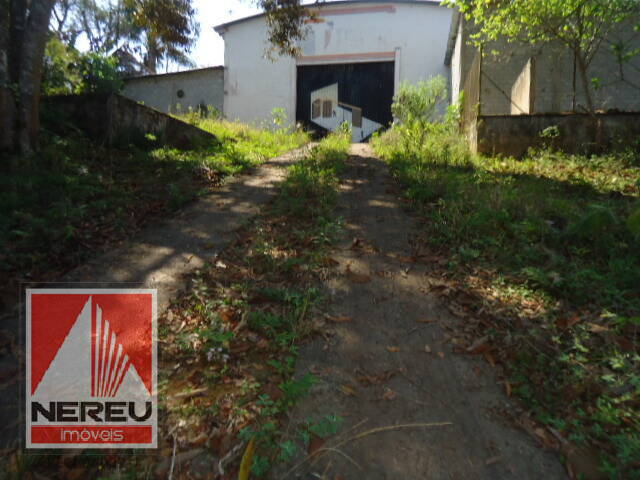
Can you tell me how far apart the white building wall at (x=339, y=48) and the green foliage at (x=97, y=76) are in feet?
35.3

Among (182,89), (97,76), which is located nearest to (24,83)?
(97,76)

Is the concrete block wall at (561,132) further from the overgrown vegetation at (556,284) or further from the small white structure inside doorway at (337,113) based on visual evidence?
the small white structure inside doorway at (337,113)

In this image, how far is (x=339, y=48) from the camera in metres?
17.4

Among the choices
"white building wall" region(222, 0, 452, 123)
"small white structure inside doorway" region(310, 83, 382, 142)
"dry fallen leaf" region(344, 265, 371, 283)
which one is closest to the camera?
"dry fallen leaf" region(344, 265, 371, 283)

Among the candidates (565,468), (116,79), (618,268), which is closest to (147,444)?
(565,468)

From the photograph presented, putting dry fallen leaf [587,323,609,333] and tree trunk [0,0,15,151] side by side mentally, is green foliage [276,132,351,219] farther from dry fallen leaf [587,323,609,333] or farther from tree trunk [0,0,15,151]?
tree trunk [0,0,15,151]

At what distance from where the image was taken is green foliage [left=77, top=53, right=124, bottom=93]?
25.3 ft

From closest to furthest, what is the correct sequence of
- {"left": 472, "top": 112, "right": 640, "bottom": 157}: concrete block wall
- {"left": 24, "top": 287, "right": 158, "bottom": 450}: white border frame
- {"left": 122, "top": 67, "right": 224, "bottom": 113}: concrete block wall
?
{"left": 24, "top": 287, "right": 158, "bottom": 450}: white border frame
{"left": 472, "top": 112, "right": 640, "bottom": 157}: concrete block wall
{"left": 122, "top": 67, "right": 224, "bottom": 113}: concrete block wall

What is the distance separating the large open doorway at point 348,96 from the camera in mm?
17344

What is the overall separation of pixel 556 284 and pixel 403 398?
5.50 ft

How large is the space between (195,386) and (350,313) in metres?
1.17

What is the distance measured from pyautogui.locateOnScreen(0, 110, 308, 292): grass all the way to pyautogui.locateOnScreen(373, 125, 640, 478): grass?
11.3 ft

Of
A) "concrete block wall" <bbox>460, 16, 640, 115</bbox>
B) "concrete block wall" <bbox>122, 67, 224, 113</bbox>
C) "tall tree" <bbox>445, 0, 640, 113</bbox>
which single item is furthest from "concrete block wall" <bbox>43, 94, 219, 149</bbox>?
"concrete block wall" <bbox>122, 67, 224, 113</bbox>

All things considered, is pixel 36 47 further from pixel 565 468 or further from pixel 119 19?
pixel 119 19
